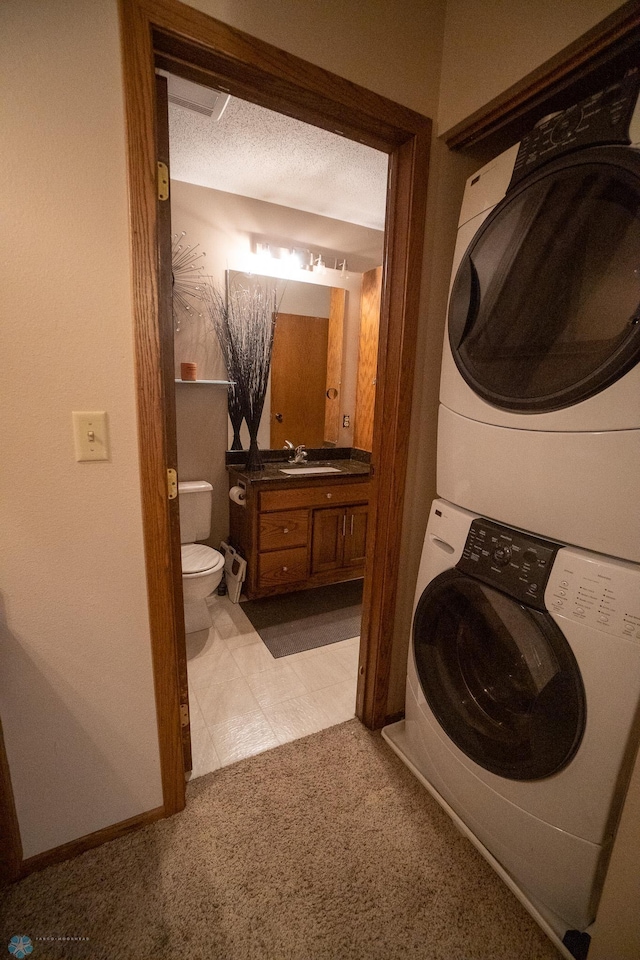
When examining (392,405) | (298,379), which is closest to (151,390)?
(392,405)

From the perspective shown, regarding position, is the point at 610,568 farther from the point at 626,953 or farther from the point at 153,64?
the point at 153,64

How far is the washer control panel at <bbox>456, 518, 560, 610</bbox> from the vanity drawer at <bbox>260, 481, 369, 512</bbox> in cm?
136

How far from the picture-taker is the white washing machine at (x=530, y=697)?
2.74 feet

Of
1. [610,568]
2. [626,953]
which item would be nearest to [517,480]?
[610,568]

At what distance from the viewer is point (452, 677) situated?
4.02ft

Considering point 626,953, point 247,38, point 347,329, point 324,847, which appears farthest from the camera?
point 347,329

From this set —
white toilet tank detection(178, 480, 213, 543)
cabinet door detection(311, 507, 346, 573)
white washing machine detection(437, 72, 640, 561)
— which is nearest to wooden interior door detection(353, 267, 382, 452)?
cabinet door detection(311, 507, 346, 573)

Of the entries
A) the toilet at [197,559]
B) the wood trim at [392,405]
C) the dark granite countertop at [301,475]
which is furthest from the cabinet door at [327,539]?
the wood trim at [392,405]

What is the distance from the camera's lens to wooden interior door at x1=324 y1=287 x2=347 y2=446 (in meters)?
2.92

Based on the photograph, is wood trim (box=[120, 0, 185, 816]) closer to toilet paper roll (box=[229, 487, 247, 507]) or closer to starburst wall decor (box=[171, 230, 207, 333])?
toilet paper roll (box=[229, 487, 247, 507])

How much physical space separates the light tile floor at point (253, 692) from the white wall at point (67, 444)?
1.45 ft

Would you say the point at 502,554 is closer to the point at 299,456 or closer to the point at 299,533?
the point at 299,533

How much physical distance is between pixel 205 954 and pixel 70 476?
1.21m

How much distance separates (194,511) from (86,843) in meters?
1.51
